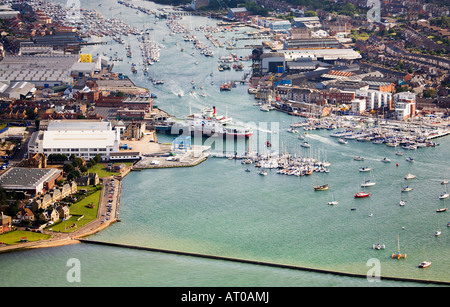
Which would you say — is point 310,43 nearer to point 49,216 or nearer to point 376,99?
point 376,99

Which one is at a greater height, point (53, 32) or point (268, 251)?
point (53, 32)

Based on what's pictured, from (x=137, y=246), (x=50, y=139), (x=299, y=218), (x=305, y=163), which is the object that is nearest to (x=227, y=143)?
(x=305, y=163)

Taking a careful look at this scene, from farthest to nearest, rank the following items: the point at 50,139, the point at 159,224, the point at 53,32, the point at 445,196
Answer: the point at 53,32 → the point at 50,139 → the point at 445,196 → the point at 159,224

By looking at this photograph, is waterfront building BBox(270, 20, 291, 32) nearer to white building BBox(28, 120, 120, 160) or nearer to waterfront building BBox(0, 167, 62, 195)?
white building BBox(28, 120, 120, 160)

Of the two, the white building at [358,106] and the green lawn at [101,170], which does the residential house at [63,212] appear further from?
the white building at [358,106]

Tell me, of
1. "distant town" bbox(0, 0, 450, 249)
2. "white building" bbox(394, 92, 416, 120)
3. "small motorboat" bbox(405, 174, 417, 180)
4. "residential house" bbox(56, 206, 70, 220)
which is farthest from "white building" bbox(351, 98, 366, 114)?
"residential house" bbox(56, 206, 70, 220)

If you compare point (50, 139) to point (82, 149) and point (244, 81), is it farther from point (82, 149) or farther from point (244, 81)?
point (244, 81)
